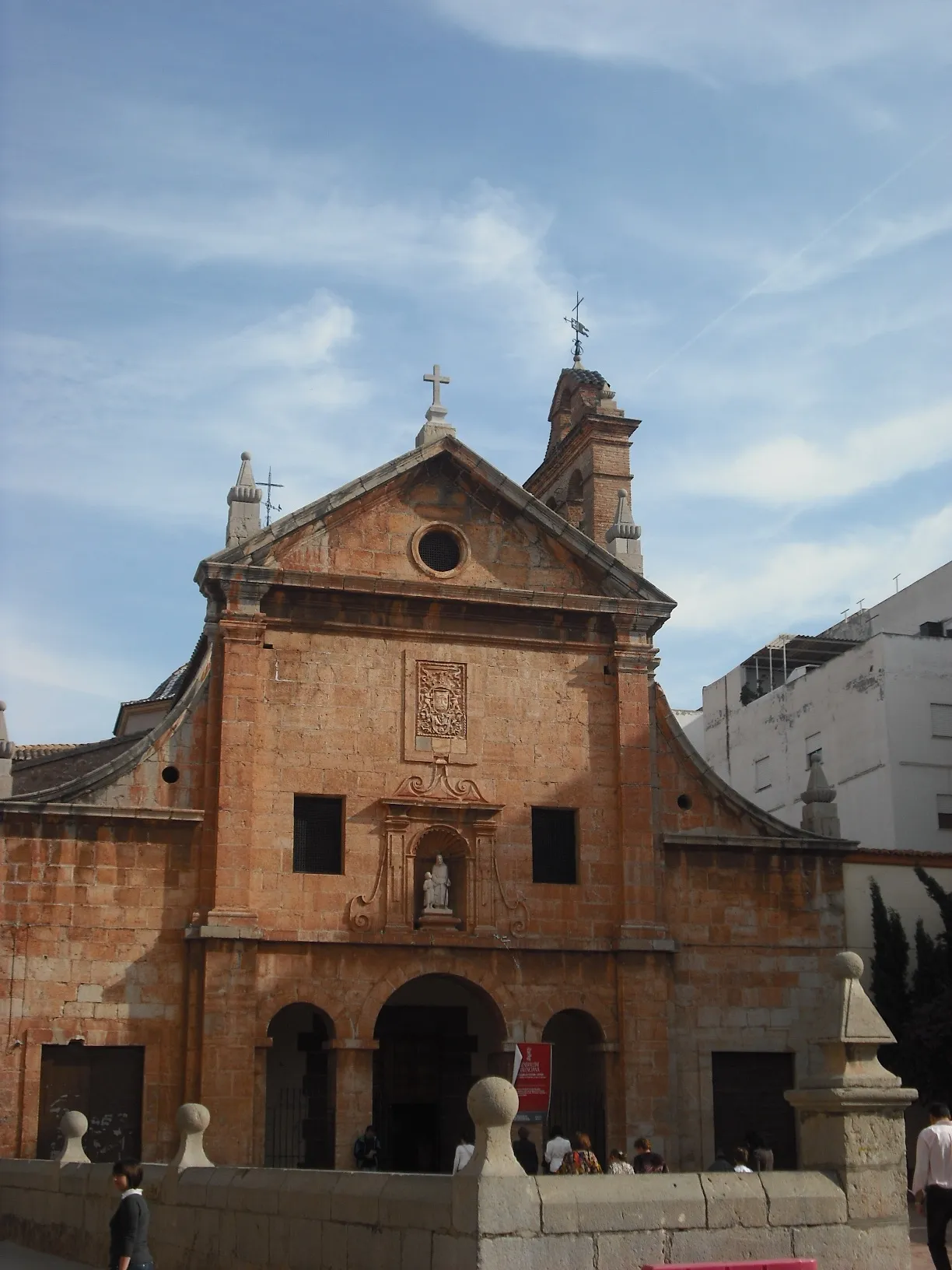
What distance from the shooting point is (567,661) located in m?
25.6

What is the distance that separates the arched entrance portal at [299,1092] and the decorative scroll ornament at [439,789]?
3511 millimetres

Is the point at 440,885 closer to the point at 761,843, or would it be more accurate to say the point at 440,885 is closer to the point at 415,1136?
the point at 415,1136

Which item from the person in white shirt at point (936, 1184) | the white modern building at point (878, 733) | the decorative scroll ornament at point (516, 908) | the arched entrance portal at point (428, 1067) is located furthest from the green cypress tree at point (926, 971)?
the person in white shirt at point (936, 1184)

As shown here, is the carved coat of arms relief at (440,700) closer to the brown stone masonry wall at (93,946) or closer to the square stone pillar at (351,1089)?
the brown stone masonry wall at (93,946)

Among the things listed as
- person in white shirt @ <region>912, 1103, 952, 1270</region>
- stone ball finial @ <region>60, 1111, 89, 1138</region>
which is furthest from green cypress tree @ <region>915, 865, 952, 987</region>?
stone ball finial @ <region>60, 1111, 89, 1138</region>

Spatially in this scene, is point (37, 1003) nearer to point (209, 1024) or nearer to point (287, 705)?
point (209, 1024)

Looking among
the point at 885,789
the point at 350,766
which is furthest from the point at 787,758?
the point at 350,766

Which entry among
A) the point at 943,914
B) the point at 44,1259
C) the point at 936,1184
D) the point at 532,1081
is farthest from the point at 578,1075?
the point at 936,1184

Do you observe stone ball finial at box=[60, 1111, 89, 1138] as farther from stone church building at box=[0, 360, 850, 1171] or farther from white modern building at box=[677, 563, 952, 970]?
white modern building at box=[677, 563, 952, 970]

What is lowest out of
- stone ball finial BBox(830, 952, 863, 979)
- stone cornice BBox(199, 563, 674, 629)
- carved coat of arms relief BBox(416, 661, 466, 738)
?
stone ball finial BBox(830, 952, 863, 979)

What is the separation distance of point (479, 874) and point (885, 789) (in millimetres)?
15545

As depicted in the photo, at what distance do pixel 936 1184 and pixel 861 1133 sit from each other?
834mm

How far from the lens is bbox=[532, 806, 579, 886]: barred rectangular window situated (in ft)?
81.0

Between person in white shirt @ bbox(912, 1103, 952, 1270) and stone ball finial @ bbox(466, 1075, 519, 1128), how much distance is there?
377cm
